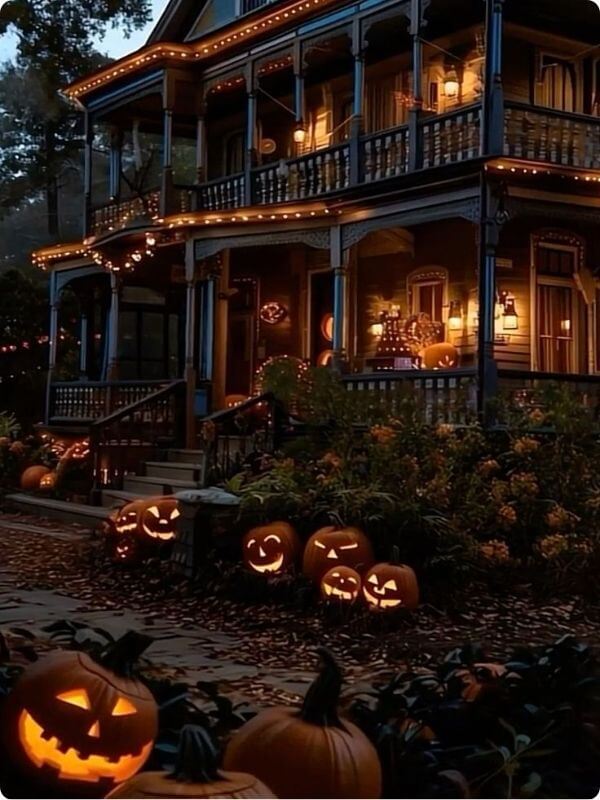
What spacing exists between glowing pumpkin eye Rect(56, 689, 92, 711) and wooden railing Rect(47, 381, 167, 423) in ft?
42.4

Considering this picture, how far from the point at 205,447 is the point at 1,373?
12182 millimetres

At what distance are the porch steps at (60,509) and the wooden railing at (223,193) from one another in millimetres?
5440

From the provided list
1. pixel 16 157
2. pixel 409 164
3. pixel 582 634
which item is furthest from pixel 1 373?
pixel 582 634

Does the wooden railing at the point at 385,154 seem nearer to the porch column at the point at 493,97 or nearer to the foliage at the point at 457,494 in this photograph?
the porch column at the point at 493,97

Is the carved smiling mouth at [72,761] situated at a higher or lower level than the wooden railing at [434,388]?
lower

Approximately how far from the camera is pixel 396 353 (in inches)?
589

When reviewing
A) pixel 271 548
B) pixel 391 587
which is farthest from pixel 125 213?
pixel 391 587

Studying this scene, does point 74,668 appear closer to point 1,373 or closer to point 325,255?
point 325,255

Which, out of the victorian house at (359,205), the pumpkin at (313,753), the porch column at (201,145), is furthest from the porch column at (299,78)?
the pumpkin at (313,753)

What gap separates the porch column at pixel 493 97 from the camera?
39.7 feet

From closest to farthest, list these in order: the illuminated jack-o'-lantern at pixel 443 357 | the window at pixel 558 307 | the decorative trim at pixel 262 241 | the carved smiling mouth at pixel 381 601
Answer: the carved smiling mouth at pixel 381 601 < the illuminated jack-o'-lantern at pixel 443 357 < the decorative trim at pixel 262 241 < the window at pixel 558 307

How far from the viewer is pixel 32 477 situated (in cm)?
1505

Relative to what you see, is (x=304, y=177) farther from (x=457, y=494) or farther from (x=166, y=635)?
(x=166, y=635)

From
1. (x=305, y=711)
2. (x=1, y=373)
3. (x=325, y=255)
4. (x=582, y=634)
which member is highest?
(x=325, y=255)
